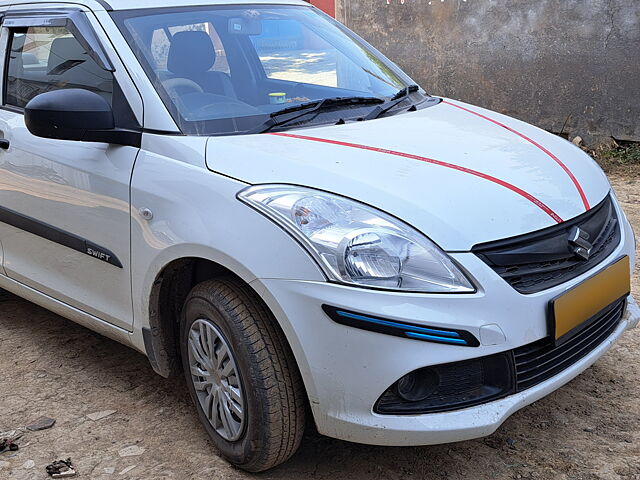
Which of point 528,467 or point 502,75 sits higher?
point 502,75

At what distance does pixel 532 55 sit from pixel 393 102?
4.73 metres

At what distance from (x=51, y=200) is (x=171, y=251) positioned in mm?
826

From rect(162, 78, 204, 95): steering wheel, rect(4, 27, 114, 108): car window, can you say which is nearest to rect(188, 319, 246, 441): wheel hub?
rect(162, 78, 204, 95): steering wheel

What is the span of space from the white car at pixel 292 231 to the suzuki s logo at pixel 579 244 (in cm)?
1

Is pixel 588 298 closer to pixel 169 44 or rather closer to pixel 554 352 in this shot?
pixel 554 352

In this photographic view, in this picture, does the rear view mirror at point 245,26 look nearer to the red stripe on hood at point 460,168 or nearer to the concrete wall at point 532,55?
the red stripe on hood at point 460,168

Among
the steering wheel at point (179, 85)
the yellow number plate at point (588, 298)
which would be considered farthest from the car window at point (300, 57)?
the yellow number plate at point (588, 298)

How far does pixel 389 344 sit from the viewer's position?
2252 millimetres

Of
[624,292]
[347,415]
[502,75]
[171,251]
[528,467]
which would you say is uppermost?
[502,75]

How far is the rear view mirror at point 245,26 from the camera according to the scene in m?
3.40

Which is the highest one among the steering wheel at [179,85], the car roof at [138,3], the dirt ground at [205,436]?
the car roof at [138,3]

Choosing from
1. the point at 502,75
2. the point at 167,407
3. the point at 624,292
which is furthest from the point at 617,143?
the point at 167,407

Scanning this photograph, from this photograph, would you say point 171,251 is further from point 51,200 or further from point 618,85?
point 618,85

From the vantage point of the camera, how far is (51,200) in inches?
127
